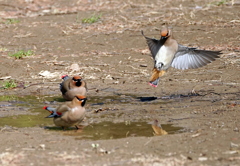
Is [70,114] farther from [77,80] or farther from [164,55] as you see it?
[164,55]

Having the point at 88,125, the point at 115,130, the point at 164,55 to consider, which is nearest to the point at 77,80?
the point at 88,125

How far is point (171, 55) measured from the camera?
10297 millimetres

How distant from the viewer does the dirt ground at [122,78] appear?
665cm

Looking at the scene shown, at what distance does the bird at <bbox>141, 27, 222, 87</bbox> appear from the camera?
33.6ft

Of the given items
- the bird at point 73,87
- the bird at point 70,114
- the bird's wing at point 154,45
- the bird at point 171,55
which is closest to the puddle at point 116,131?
the bird at point 70,114

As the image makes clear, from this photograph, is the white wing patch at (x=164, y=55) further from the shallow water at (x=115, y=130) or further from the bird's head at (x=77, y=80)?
the shallow water at (x=115, y=130)

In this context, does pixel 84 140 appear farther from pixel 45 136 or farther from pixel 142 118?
pixel 142 118

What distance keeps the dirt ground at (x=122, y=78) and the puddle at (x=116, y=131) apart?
0.08 meters

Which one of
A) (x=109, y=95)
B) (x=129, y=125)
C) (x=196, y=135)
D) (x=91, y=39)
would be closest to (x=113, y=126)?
(x=129, y=125)

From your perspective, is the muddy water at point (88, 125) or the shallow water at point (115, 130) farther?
the muddy water at point (88, 125)

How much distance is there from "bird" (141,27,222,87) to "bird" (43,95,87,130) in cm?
233

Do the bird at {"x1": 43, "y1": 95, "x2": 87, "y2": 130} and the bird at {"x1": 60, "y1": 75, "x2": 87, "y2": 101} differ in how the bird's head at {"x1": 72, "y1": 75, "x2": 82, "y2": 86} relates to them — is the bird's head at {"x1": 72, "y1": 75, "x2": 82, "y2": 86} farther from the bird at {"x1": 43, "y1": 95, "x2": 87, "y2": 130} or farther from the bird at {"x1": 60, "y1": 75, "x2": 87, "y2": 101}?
the bird at {"x1": 43, "y1": 95, "x2": 87, "y2": 130}

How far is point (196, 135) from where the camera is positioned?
23.7ft

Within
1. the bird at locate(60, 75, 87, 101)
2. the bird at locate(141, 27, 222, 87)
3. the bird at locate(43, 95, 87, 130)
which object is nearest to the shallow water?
the bird at locate(43, 95, 87, 130)
